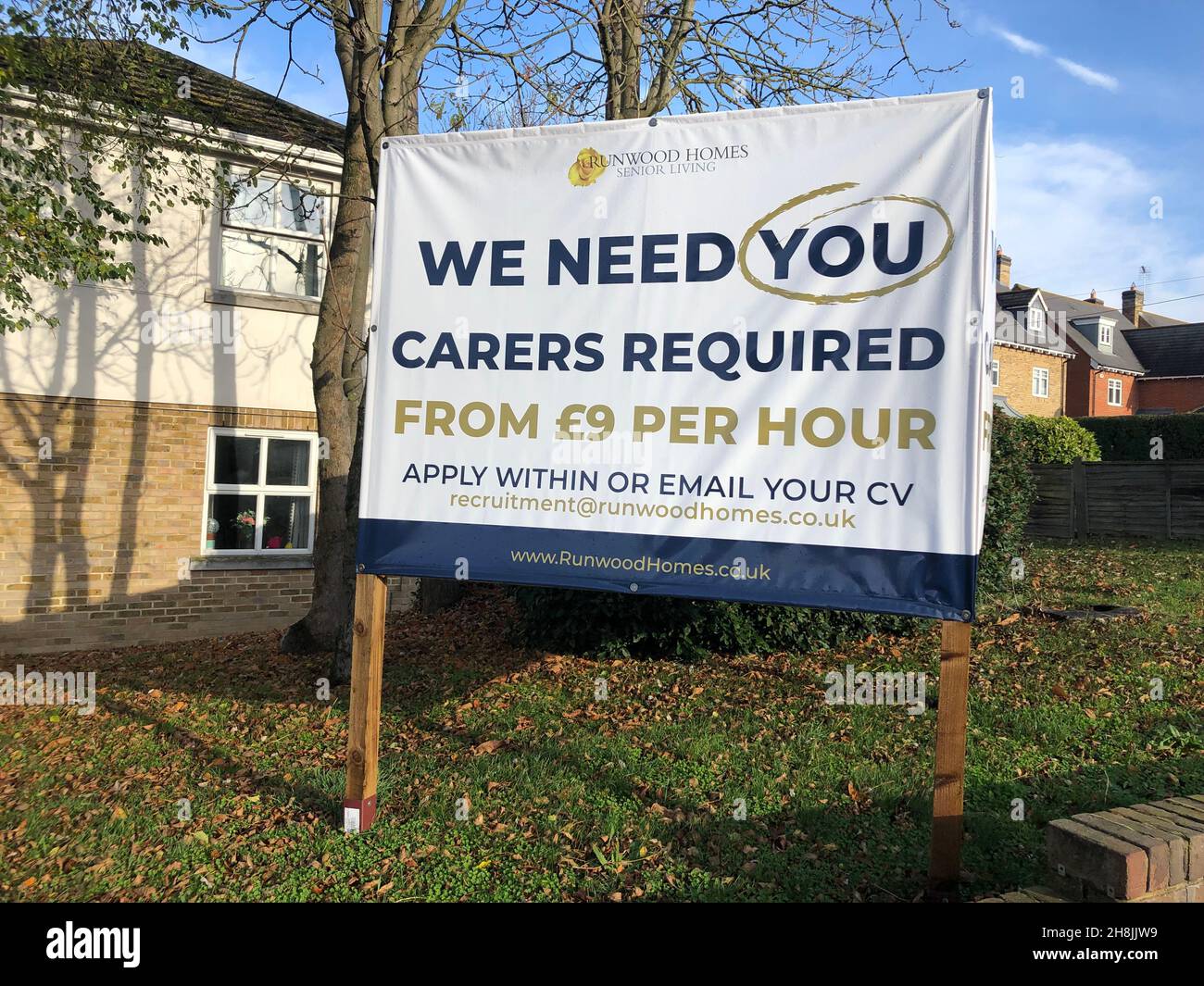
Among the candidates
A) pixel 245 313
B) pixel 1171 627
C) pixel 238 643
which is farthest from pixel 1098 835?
pixel 245 313

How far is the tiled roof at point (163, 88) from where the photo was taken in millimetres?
8820

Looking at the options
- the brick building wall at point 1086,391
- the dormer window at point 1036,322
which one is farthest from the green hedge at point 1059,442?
the brick building wall at point 1086,391

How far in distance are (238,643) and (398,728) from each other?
480cm

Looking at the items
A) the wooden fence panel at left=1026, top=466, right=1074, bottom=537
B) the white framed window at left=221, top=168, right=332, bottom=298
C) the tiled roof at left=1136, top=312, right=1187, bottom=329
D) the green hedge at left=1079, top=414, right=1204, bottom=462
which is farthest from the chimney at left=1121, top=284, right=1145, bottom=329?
the white framed window at left=221, top=168, right=332, bottom=298

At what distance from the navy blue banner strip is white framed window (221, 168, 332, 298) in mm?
7977

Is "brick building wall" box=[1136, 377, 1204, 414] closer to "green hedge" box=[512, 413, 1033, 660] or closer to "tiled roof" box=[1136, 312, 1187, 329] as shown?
"tiled roof" box=[1136, 312, 1187, 329]

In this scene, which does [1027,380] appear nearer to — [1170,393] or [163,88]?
[1170,393]

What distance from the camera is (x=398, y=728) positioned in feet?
21.2

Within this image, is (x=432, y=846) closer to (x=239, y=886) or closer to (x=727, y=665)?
(x=239, y=886)

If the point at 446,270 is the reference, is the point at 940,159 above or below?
above

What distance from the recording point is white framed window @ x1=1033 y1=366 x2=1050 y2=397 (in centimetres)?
4031

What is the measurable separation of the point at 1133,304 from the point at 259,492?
54954 mm
